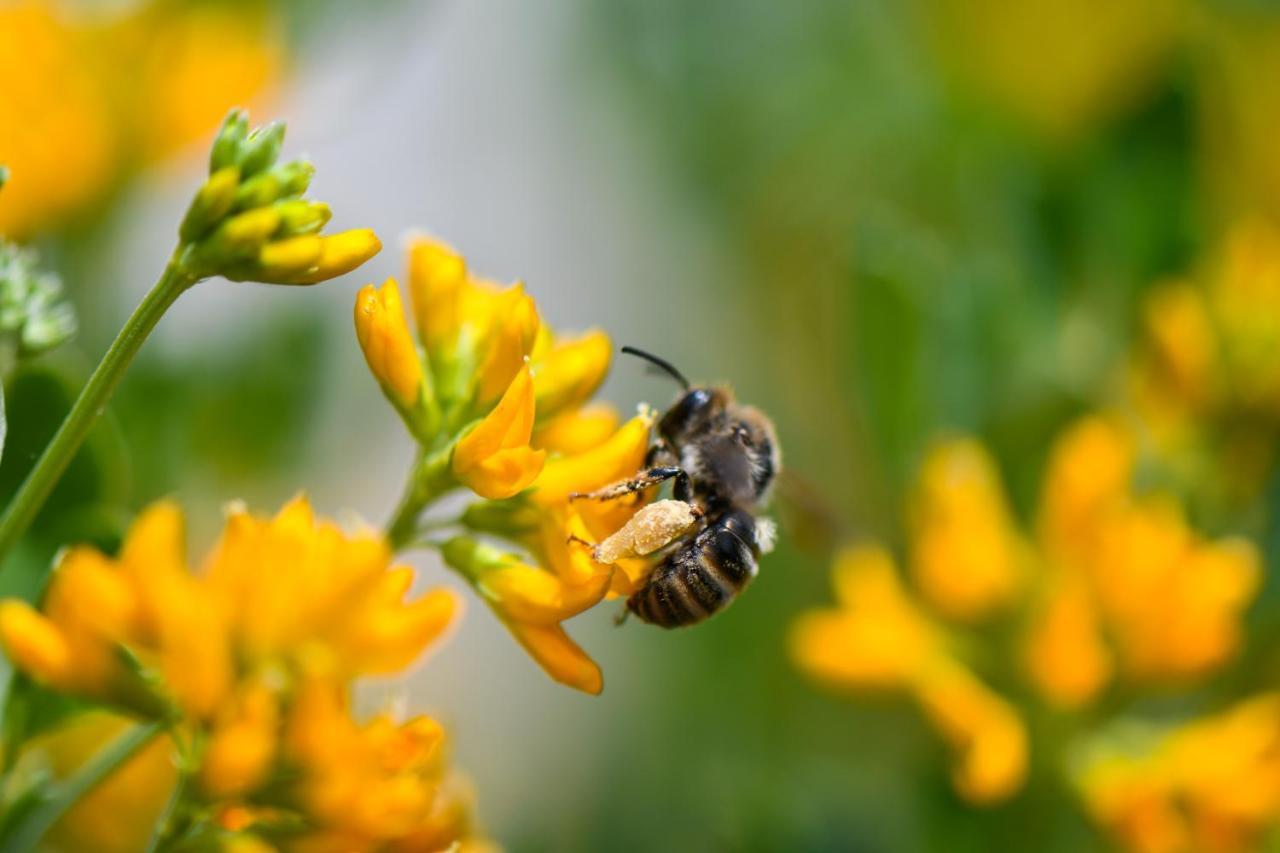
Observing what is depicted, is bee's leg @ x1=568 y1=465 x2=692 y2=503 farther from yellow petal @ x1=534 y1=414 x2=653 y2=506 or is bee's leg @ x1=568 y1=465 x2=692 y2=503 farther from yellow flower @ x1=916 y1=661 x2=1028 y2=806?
yellow flower @ x1=916 y1=661 x2=1028 y2=806

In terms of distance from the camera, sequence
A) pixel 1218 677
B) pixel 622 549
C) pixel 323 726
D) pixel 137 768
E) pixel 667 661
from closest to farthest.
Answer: pixel 323 726 < pixel 622 549 < pixel 137 768 < pixel 1218 677 < pixel 667 661

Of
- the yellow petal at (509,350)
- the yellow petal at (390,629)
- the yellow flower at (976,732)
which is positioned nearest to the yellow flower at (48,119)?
the yellow petal at (509,350)

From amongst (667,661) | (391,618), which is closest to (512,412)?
(391,618)

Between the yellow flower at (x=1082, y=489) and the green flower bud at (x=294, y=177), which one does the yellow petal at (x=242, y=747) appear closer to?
the green flower bud at (x=294, y=177)

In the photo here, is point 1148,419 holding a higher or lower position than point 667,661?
higher

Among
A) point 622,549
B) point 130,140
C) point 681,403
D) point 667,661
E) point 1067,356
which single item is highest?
point 1067,356

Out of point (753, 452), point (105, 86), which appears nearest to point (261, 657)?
point (753, 452)

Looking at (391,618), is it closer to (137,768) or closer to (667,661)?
(137,768)
